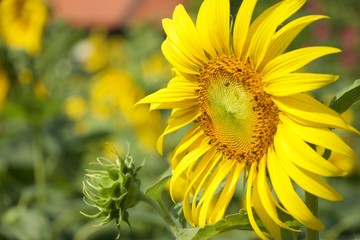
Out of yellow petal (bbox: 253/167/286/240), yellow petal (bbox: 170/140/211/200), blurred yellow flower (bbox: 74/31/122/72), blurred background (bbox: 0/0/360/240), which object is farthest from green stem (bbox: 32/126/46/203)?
blurred yellow flower (bbox: 74/31/122/72)

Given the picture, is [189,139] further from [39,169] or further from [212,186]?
[39,169]

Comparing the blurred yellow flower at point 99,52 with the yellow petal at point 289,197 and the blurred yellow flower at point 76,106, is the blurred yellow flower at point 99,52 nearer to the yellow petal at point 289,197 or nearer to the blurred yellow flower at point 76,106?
the blurred yellow flower at point 76,106

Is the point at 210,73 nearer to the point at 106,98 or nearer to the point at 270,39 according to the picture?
the point at 270,39

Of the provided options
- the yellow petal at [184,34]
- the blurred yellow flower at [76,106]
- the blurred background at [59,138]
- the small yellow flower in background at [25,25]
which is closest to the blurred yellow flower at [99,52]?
the blurred yellow flower at [76,106]

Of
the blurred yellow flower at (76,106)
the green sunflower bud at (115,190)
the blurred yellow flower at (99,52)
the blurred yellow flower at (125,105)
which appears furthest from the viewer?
the blurred yellow flower at (99,52)

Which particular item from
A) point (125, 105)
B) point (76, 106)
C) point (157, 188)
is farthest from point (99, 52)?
point (157, 188)

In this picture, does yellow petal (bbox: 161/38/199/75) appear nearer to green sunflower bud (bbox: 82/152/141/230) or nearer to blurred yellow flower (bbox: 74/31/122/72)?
green sunflower bud (bbox: 82/152/141/230)
